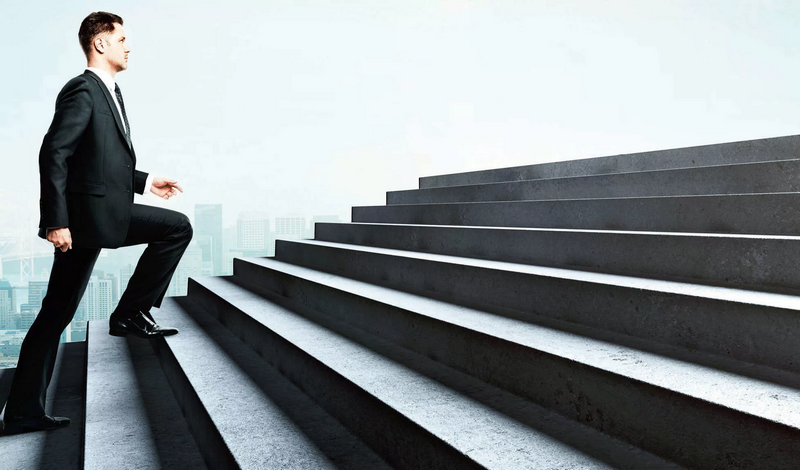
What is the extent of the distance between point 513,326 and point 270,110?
26.5 ft

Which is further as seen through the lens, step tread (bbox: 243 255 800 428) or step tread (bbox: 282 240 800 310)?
step tread (bbox: 282 240 800 310)

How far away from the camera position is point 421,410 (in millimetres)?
1591

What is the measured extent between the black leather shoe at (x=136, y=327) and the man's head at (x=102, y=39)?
1.43 metres

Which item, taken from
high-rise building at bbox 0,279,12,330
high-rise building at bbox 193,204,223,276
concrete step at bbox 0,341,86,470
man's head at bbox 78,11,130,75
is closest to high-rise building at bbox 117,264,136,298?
concrete step at bbox 0,341,86,470

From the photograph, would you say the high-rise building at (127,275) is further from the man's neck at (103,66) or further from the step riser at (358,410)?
the man's neck at (103,66)

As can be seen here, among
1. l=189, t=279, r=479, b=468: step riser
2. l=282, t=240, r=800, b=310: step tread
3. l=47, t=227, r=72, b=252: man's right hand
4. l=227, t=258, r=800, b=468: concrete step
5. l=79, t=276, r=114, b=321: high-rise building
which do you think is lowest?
l=79, t=276, r=114, b=321: high-rise building

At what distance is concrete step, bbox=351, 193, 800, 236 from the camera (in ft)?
7.05

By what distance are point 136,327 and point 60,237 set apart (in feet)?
3.66

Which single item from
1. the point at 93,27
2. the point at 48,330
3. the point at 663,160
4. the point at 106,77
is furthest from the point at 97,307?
the point at 663,160

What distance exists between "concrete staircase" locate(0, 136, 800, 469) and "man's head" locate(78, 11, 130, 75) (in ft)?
4.97

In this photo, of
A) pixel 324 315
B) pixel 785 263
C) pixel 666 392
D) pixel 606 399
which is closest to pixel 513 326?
pixel 606 399

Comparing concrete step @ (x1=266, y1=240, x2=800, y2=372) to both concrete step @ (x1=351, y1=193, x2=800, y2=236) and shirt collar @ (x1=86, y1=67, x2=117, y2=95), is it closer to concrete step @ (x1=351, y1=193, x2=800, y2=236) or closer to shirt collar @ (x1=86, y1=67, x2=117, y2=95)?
concrete step @ (x1=351, y1=193, x2=800, y2=236)

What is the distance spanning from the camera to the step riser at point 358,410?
1436mm

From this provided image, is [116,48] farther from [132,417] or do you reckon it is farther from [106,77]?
[132,417]
